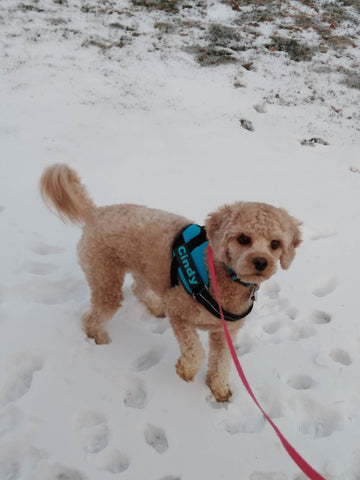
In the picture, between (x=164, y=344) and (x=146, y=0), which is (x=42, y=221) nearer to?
(x=164, y=344)

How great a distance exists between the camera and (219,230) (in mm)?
2418

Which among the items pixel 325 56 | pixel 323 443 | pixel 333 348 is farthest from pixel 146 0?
pixel 323 443

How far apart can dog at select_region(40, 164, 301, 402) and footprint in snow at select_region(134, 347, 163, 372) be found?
1.18 feet

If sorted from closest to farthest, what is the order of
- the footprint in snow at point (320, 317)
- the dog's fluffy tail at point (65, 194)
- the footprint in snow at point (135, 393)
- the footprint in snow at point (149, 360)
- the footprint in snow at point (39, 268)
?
the footprint in snow at point (135, 393) < the dog's fluffy tail at point (65, 194) < the footprint in snow at point (149, 360) < the footprint in snow at point (320, 317) < the footprint in snow at point (39, 268)

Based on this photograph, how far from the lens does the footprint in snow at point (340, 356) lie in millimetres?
3115

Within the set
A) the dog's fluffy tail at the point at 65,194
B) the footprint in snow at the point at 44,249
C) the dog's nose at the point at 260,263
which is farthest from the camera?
the footprint in snow at the point at 44,249

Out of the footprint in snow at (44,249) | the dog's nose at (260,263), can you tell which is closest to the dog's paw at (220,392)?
the dog's nose at (260,263)

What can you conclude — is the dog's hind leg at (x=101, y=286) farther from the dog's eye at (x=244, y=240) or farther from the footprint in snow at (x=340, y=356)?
the footprint in snow at (x=340, y=356)

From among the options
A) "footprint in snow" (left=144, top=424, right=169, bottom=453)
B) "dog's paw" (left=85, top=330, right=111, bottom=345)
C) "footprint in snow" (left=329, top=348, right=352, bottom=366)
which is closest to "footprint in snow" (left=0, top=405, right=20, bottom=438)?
"dog's paw" (left=85, top=330, right=111, bottom=345)

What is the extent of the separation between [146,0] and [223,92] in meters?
6.28

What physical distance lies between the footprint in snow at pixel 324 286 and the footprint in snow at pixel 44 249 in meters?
2.86

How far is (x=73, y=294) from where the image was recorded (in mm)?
3568

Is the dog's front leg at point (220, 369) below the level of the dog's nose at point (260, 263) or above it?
below

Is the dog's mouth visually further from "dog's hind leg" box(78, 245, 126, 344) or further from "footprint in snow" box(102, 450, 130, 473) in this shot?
"footprint in snow" box(102, 450, 130, 473)
